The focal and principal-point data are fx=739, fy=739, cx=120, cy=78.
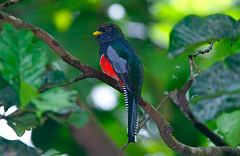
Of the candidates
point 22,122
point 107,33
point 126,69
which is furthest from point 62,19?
point 22,122

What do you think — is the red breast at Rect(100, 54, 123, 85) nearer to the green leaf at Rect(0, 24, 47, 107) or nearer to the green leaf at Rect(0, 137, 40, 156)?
the green leaf at Rect(0, 137, 40, 156)

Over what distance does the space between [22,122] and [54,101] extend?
68 centimetres

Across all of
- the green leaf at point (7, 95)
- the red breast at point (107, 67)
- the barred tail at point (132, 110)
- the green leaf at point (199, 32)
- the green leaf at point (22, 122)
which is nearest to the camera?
the green leaf at point (199, 32)

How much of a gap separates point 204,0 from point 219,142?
3.25m

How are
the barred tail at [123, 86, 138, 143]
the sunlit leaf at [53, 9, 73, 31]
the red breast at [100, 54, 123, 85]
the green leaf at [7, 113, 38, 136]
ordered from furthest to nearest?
1. the sunlit leaf at [53, 9, 73, 31]
2. the red breast at [100, 54, 123, 85]
3. the barred tail at [123, 86, 138, 143]
4. the green leaf at [7, 113, 38, 136]

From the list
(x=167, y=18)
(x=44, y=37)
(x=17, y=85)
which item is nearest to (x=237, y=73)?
(x=17, y=85)

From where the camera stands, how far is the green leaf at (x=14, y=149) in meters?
2.69

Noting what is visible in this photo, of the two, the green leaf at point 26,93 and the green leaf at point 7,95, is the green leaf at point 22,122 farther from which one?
the green leaf at point 26,93

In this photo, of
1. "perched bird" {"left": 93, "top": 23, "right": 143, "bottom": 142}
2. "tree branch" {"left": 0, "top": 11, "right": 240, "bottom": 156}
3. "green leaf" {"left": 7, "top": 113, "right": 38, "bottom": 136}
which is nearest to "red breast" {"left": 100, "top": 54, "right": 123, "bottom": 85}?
"perched bird" {"left": 93, "top": 23, "right": 143, "bottom": 142}

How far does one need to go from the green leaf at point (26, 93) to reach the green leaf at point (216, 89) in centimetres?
46

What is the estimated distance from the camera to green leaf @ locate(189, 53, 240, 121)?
6.97 feet

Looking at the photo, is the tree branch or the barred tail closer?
the tree branch

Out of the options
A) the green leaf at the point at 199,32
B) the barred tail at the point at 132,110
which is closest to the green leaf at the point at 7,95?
the green leaf at the point at 199,32

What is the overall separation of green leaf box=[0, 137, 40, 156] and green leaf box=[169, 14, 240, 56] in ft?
2.54
